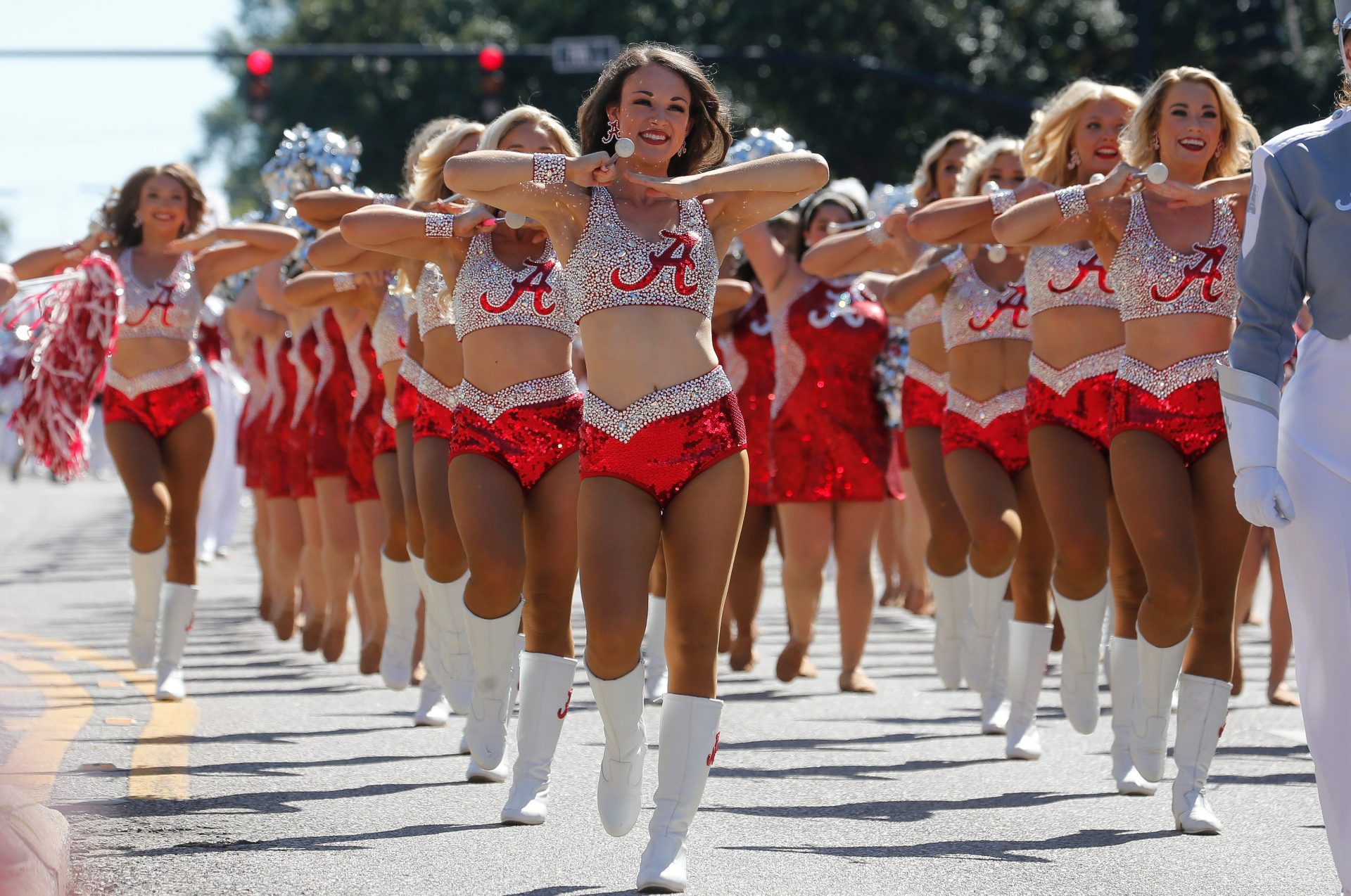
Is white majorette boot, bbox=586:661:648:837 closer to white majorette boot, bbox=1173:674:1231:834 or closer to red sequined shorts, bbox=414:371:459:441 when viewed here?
white majorette boot, bbox=1173:674:1231:834

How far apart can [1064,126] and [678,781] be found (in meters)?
3.32

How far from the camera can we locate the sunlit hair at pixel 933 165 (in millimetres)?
9133

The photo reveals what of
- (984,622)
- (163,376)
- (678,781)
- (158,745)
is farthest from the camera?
(163,376)

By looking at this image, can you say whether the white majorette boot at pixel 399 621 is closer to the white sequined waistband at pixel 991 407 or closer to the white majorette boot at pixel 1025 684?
the white sequined waistband at pixel 991 407

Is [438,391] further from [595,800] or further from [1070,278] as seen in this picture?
[1070,278]

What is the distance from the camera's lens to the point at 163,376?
8797 mm

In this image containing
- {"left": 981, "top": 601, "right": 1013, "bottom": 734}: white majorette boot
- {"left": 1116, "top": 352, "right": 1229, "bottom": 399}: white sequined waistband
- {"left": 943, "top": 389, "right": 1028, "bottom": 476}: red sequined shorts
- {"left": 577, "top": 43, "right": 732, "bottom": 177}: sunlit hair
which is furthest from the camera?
{"left": 981, "top": 601, "right": 1013, "bottom": 734}: white majorette boot

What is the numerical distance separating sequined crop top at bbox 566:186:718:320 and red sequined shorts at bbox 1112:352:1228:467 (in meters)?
1.52

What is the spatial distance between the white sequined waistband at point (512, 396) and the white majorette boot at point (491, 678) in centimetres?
61

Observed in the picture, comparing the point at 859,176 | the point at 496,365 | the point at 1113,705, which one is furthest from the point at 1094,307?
the point at 859,176

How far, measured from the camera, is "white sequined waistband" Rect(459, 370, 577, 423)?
6289 mm

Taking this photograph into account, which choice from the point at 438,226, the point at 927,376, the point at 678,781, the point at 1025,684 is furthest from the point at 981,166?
the point at 678,781

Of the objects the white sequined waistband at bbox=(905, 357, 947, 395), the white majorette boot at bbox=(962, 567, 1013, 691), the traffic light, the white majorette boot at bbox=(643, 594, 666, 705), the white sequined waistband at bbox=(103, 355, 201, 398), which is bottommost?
the white majorette boot at bbox=(643, 594, 666, 705)

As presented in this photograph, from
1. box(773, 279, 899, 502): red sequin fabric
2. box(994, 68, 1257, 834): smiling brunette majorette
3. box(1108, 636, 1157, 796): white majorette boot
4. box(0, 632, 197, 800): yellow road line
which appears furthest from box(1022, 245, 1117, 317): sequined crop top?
box(0, 632, 197, 800): yellow road line
